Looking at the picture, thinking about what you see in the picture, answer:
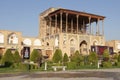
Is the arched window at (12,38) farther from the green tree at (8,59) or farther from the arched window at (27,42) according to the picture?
the green tree at (8,59)

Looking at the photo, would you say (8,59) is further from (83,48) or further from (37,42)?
(83,48)

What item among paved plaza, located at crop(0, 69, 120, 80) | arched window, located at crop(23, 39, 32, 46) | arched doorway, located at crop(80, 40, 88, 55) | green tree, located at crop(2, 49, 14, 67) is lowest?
paved plaza, located at crop(0, 69, 120, 80)

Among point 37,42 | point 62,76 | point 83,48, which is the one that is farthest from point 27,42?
point 62,76

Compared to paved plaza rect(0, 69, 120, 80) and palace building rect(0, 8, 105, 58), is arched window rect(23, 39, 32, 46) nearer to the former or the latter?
palace building rect(0, 8, 105, 58)

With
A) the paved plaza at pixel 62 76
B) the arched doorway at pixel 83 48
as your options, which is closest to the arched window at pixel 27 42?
the arched doorway at pixel 83 48

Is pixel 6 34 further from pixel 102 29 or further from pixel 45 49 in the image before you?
pixel 102 29

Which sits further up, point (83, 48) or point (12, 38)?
point (12, 38)

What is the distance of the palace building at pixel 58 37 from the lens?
4322cm

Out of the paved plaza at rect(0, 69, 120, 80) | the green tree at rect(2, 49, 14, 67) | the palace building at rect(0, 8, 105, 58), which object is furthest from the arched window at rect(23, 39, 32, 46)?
the paved plaza at rect(0, 69, 120, 80)

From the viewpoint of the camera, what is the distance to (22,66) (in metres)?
22.7

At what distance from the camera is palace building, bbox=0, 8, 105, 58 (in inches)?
1702

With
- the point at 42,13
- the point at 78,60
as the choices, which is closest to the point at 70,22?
the point at 42,13

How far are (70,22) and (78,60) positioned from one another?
2604cm

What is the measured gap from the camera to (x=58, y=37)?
1797 inches
